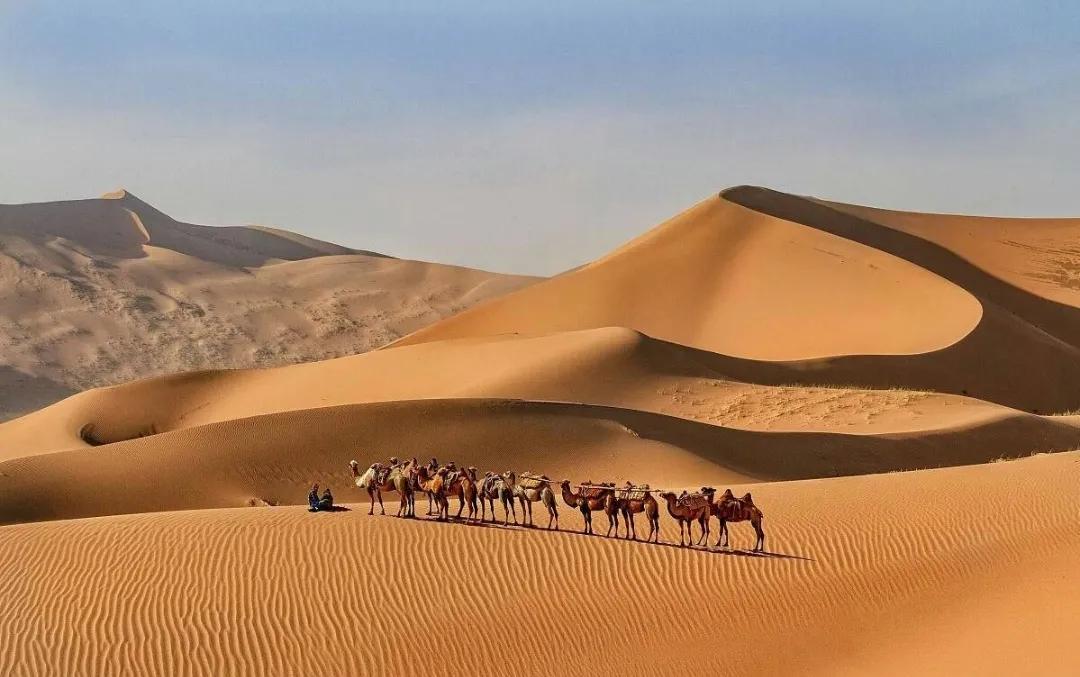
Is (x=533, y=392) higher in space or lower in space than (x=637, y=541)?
lower

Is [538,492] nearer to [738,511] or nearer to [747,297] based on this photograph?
[738,511]

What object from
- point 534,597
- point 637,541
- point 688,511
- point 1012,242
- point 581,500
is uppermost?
point 1012,242

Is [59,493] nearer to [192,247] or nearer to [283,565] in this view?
[283,565]

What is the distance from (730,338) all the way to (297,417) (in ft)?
86.0

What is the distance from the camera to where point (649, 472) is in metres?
22.9

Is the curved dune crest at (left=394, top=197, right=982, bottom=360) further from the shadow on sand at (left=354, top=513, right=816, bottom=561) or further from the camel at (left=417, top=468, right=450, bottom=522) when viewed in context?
the camel at (left=417, top=468, right=450, bottom=522)

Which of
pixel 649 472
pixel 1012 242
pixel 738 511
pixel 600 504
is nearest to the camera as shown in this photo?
pixel 738 511

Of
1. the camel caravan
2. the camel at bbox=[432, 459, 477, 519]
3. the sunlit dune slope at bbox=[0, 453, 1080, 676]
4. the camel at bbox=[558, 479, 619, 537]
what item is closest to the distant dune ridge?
the sunlit dune slope at bbox=[0, 453, 1080, 676]

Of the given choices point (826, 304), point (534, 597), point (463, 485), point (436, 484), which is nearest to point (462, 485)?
point (463, 485)

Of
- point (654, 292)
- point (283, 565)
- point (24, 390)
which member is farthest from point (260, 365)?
point (283, 565)

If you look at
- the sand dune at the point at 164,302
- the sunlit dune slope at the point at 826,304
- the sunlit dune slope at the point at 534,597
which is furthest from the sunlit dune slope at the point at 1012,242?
the sunlit dune slope at the point at 534,597

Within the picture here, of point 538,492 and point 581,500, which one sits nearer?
point 538,492

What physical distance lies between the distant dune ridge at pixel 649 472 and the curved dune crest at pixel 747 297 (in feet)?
0.54

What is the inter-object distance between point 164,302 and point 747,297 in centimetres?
4810
